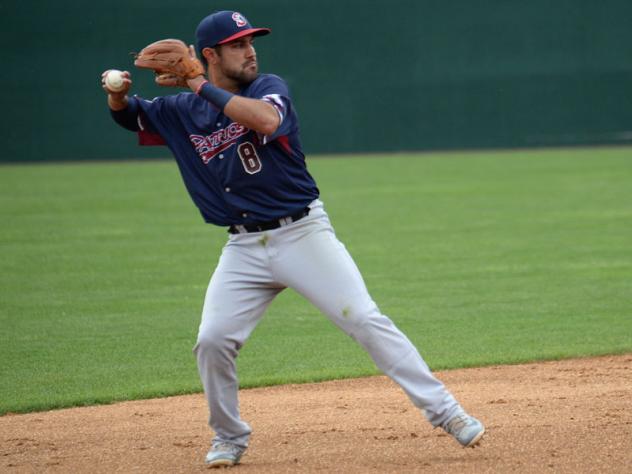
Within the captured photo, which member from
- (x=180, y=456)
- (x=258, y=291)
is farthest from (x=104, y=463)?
(x=258, y=291)

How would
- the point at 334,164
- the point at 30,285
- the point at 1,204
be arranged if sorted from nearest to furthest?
the point at 30,285, the point at 1,204, the point at 334,164

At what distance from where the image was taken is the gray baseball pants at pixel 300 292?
4.25 metres

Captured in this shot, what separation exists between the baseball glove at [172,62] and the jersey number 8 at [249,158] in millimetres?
334

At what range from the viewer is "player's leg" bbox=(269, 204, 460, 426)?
4.25 m

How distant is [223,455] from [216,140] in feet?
4.15

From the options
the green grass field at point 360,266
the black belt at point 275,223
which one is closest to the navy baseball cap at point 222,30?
the black belt at point 275,223

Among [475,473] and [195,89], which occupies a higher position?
[195,89]

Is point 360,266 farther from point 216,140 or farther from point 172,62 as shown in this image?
point 172,62

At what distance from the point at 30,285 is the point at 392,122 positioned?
16.1m

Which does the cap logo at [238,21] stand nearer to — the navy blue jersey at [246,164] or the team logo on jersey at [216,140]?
the navy blue jersey at [246,164]

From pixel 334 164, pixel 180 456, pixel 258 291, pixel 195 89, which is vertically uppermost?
pixel 195 89

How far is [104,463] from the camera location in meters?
4.56

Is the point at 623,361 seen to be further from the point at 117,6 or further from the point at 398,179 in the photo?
the point at 117,6

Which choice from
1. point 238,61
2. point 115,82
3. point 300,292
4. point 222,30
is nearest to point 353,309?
point 300,292
